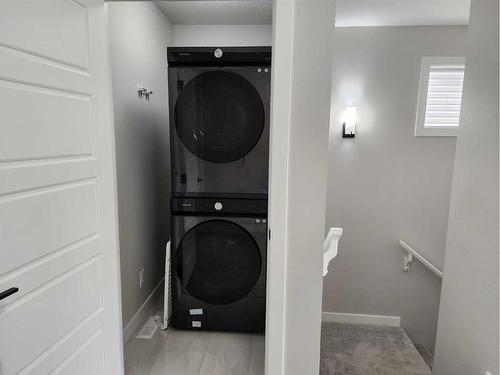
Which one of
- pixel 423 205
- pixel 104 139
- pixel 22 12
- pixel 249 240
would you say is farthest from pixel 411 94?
pixel 22 12

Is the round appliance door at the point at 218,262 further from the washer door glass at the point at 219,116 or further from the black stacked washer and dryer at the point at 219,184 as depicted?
the washer door glass at the point at 219,116

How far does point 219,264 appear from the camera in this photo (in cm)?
221

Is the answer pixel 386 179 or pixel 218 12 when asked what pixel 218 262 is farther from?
pixel 218 12

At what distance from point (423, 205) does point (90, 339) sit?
2.92 metres

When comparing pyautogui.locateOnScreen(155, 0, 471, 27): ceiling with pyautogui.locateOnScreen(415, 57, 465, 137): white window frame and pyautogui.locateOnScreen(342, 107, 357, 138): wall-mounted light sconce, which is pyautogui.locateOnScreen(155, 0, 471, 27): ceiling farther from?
pyautogui.locateOnScreen(342, 107, 357, 138): wall-mounted light sconce

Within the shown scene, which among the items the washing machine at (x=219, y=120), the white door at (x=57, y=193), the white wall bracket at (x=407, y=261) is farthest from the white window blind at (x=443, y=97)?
the white door at (x=57, y=193)

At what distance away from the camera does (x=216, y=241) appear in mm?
2188

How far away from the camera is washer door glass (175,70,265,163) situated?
2.08 metres

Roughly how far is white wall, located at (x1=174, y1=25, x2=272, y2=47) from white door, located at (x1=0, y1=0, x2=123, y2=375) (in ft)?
4.96

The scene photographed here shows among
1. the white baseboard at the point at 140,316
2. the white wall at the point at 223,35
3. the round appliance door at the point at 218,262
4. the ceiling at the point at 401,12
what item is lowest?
the white baseboard at the point at 140,316

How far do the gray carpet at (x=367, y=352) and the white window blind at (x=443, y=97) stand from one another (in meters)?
2.03

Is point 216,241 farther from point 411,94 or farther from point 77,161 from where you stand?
point 411,94

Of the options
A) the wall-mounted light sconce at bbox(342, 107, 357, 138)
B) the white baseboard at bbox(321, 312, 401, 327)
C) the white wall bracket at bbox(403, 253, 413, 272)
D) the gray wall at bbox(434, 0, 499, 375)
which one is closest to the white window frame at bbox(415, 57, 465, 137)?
the wall-mounted light sconce at bbox(342, 107, 357, 138)

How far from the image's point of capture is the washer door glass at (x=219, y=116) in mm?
2076
